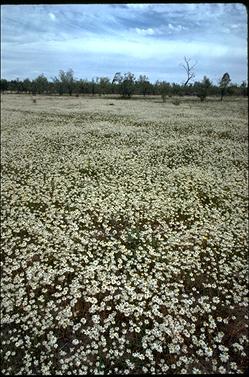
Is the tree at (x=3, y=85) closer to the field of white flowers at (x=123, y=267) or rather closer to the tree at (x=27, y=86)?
the tree at (x=27, y=86)

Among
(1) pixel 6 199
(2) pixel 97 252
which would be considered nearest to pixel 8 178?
(1) pixel 6 199

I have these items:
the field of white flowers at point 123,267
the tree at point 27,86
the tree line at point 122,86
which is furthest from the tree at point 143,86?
the field of white flowers at point 123,267

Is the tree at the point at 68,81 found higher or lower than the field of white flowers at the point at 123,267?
higher

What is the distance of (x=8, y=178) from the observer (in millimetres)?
16578

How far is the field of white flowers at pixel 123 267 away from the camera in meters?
6.84

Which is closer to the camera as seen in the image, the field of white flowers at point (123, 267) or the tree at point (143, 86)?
the field of white flowers at point (123, 267)

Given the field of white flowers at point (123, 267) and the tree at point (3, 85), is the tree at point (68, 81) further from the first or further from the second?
the field of white flowers at point (123, 267)

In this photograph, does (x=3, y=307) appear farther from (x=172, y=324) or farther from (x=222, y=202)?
(x=222, y=202)

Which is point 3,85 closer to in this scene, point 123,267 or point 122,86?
point 122,86

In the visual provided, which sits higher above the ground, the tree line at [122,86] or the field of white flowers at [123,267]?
the tree line at [122,86]

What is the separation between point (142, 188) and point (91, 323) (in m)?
8.77

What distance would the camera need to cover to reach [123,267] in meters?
9.51

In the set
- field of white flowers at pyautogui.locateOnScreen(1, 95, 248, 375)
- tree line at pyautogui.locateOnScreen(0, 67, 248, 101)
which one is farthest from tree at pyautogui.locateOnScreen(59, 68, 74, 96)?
field of white flowers at pyautogui.locateOnScreen(1, 95, 248, 375)

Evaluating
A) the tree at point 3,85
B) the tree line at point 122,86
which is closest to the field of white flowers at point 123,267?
the tree line at point 122,86
